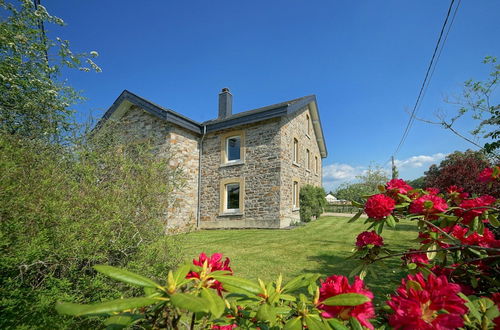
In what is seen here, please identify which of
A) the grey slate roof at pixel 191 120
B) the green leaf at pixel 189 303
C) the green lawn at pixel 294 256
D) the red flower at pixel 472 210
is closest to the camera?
the green leaf at pixel 189 303

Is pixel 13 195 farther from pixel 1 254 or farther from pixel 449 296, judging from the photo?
pixel 449 296

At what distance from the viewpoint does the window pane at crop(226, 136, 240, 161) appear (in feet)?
42.2

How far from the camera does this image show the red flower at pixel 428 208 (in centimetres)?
176

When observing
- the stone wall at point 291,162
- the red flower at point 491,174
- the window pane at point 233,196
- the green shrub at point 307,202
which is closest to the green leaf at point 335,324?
the red flower at point 491,174

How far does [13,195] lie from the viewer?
265 cm

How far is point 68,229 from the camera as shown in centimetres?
270

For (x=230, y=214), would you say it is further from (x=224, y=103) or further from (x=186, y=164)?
(x=224, y=103)

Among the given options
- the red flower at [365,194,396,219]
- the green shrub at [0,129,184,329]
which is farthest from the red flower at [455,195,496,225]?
the green shrub at [0,129,184,329]

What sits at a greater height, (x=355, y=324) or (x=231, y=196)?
(x=231, y=196)

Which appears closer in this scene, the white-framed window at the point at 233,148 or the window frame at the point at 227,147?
the window frame at the point at 227,147

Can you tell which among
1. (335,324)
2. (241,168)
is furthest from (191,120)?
(335,324)

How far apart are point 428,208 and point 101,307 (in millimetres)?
2088

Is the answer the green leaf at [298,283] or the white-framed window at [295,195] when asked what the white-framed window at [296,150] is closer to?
the white-framed window at [295,195]

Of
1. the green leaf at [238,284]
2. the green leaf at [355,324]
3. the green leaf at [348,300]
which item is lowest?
the green leaf at [355,324]
